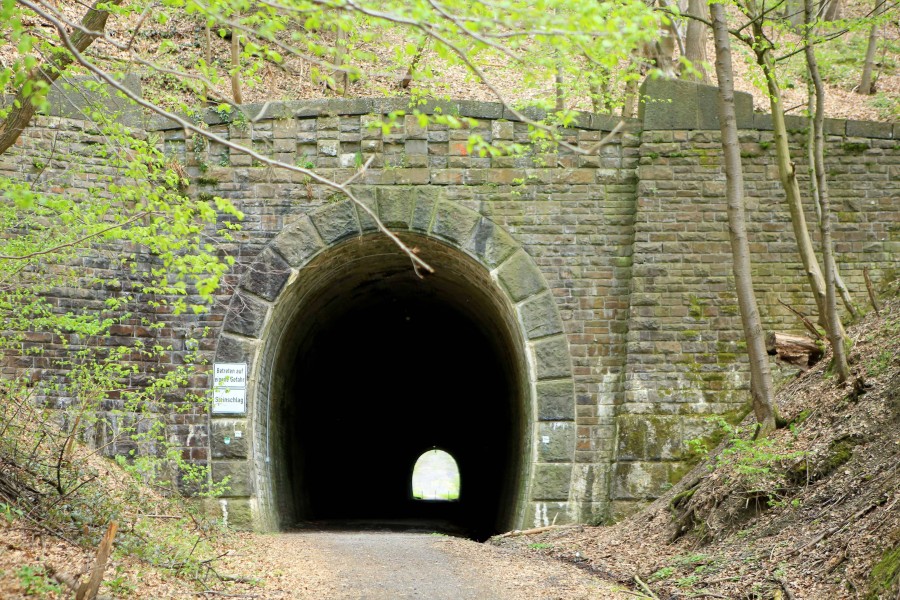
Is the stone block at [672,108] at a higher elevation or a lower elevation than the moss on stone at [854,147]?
higher

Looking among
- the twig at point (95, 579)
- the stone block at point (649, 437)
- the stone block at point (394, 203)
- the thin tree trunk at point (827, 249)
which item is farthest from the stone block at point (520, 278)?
the twig at point (95, 579)

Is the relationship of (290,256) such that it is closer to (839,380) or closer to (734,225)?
(734,225)

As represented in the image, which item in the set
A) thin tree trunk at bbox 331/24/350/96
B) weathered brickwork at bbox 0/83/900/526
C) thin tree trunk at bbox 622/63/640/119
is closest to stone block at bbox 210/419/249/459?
weathered brickwork at bbox 0/83/900/526

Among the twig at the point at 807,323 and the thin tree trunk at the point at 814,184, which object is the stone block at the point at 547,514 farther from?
the thin tree trunk at the point at 814,184

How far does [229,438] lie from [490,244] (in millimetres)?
3837

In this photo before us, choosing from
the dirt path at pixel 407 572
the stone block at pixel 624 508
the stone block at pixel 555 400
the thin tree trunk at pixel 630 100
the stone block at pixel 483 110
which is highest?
the thin tree trunk at pixel 630 100

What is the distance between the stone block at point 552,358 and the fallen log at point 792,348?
2.28 metres

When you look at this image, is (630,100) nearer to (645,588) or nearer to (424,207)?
(424,207)

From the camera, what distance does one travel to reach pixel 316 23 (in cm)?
452

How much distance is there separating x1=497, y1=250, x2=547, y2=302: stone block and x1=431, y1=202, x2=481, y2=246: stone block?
626mm

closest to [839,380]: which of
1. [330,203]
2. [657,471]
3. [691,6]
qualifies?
[657,471]

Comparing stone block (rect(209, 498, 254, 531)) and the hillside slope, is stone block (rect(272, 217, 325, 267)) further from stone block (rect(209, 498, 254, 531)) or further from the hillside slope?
the hillside slope

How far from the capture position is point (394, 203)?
1090cm

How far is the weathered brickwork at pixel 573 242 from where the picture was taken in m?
10.5
